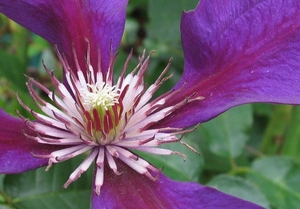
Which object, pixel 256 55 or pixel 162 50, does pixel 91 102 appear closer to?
pixel 256 55

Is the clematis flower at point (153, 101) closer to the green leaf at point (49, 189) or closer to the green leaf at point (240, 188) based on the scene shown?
the green leaf at point (49, 189)

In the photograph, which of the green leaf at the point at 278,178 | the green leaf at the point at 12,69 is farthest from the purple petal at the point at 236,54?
the green leaf at the point at 12,69

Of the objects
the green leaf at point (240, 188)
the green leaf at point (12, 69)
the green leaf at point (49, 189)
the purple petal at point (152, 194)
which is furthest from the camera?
the green leaf at point (12, 69)

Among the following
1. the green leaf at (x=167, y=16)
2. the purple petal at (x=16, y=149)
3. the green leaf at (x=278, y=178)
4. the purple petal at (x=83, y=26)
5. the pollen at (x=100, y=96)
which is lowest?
the purple petal at (x=16, y=149)

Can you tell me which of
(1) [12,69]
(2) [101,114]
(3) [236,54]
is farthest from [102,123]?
(1) [12,69]

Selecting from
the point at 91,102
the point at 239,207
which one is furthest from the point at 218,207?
the point at 91,102

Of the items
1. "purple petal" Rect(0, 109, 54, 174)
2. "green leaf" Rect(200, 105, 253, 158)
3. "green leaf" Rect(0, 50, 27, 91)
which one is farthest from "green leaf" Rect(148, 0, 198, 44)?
"purple petal" Rect(0, 109, 54, 174)
